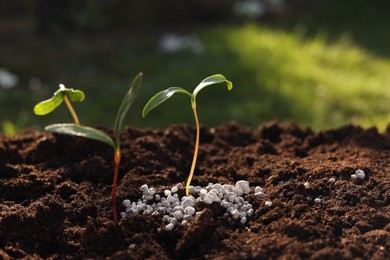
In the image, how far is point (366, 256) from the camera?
1.59 meters

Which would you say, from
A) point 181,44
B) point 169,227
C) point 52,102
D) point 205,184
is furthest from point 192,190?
point 181,44

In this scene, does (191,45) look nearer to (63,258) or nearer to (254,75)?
(254,75)

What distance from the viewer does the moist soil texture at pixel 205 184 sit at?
1.65 meters

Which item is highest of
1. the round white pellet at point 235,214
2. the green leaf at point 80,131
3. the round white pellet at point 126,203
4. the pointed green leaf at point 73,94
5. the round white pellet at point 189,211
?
the pointed green leaf at point 73,94

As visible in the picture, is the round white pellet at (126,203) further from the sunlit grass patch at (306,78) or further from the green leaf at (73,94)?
the sunlit grass patch at (306,78)

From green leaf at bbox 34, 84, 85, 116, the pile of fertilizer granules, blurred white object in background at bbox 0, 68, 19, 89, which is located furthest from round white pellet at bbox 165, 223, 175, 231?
blurred white object in background at bbox 0, 68, 19, 89

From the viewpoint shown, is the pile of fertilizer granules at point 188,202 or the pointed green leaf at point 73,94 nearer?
the pile of fertilizer granules at point 188,202

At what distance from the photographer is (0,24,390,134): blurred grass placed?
426 centimetres

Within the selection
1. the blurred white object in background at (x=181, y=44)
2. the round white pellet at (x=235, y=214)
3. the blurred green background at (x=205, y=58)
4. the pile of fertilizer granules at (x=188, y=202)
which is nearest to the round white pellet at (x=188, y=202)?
the pile of fertilizer granules at (x=188, y=202)

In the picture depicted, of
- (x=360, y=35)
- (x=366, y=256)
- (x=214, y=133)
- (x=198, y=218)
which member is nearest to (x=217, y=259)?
(x=198, y=218)

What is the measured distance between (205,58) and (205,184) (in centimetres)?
304

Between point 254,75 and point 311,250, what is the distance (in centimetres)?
316

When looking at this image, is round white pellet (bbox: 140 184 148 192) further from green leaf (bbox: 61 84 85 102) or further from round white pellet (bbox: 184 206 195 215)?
green leaf (bbox: 61 84 85 102)

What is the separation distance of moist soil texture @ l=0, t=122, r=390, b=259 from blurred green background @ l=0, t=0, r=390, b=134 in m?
1.29
